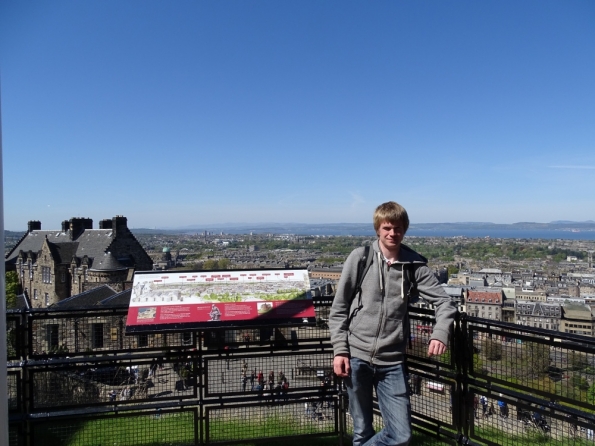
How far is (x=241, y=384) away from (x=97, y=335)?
5.13 ft

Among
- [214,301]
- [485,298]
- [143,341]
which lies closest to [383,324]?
[214,301]

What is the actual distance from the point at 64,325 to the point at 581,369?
4.62 m

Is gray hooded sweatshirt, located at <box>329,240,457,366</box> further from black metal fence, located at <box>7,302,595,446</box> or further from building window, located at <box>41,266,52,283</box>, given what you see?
building window, located at <box>41,266,52,283</box>

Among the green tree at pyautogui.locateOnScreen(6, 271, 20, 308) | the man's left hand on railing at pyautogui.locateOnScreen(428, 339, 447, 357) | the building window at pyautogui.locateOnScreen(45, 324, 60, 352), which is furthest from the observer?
the green tree at pyautogui.locateOnScreen(6, 271, 20, 308)

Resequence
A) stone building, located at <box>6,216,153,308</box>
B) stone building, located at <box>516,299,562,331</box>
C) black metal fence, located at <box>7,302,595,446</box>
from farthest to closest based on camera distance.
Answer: stone building, located at <box>6,216,153,308</box>
stone building, located at <box>516,299,562,331</box>
black metal fence, located at <box>7,302,595,446</box>

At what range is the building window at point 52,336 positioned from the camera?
4105mm

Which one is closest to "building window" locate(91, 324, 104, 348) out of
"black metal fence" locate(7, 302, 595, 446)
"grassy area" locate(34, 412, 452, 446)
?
"black metal fence" locate(7, 302, 595, 446)

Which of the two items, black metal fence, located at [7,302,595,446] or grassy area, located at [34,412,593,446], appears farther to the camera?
grassy area, located at [34,412,593,446]

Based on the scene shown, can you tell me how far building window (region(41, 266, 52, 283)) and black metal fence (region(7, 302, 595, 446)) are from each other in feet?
150

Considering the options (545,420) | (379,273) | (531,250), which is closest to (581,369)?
(545,420)

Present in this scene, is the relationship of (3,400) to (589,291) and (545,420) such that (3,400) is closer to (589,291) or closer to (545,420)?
(545,420)

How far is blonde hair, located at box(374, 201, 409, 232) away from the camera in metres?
3.43

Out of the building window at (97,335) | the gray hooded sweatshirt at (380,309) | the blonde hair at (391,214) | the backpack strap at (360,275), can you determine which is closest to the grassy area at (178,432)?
the building window at (97,335)

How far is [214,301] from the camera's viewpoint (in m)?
4.18
